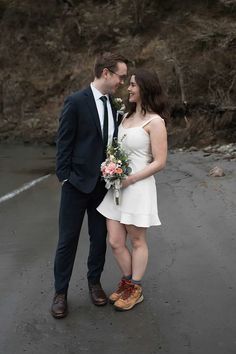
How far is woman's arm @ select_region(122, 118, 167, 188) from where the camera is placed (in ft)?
12.0

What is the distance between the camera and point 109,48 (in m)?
26.6

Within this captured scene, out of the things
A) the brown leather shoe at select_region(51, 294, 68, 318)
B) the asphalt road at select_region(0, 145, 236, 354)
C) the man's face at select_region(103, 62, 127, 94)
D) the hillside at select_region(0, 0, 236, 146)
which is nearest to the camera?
the asphalt road at select_region(0, 145, 236, 354)

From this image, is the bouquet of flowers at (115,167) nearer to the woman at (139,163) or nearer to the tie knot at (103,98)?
the woman at (139,163)

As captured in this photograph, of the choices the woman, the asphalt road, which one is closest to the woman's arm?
the woman

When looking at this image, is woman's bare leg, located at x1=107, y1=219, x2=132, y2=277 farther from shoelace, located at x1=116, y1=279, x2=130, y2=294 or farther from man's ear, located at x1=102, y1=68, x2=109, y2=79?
man's ear, located at x1=102, y1=68, x2=109, y2=79

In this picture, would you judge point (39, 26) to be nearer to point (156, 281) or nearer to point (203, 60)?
point (203, 60)

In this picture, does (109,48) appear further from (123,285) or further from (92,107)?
(123,285)

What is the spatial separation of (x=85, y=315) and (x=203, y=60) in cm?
1923

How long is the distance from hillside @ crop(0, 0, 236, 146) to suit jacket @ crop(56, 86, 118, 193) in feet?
49.9

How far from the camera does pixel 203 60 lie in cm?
2136

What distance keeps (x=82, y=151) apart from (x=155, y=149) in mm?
591

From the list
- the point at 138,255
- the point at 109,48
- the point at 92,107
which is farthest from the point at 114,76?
the point at 109,48

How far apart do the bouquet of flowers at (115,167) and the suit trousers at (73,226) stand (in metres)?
0.22

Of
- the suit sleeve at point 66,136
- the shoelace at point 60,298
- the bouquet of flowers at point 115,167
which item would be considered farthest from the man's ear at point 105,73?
the shoelace at point 60,298
